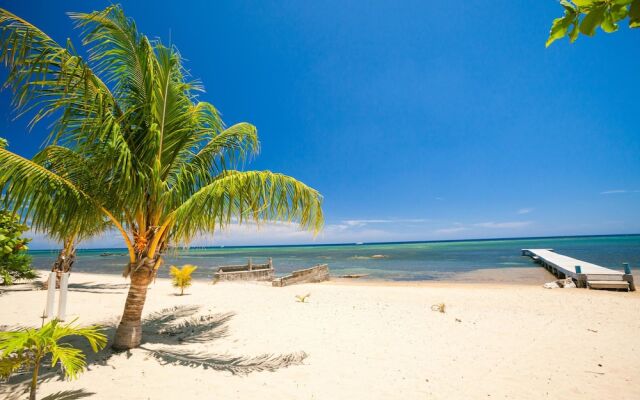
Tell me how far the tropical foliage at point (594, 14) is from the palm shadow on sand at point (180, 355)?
5656 millimetres

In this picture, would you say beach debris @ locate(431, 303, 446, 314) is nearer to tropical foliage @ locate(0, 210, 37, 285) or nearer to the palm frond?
the palm frond

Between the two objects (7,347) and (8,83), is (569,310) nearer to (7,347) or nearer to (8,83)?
(7,347)

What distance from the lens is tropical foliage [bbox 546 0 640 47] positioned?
37.2 inches

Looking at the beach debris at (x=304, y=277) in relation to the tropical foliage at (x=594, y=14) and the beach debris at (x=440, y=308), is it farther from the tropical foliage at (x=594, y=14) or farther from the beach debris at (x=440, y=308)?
the tropical foliage at (x=594, y=14)

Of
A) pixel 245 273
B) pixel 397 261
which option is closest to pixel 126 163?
pixel 245 273

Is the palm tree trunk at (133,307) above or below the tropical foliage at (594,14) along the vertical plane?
below

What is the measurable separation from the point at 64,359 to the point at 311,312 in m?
6.83

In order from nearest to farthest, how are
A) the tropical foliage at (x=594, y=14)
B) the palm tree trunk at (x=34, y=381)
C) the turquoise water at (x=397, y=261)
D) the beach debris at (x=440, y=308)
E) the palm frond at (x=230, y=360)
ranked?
the tropical foliage at (x=594, y=14) → the palm tree trunk at (x=34, y=381) → the palm frond at (x=230, y=360) → the beach debris at (x=440, y=308) → the turquoise water at (x=397, y=261)

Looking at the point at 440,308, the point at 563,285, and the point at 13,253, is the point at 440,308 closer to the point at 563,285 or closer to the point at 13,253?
the point at 563,285

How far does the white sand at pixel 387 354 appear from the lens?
448 cm

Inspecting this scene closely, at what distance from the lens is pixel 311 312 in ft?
30.6

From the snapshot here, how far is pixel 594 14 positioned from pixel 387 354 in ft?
20.6

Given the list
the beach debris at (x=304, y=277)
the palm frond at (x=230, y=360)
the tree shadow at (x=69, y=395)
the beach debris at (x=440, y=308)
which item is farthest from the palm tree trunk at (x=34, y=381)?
the beach debris at (x=304, y=277)

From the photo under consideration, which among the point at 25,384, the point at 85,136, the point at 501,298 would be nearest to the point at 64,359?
the point at 25,384
